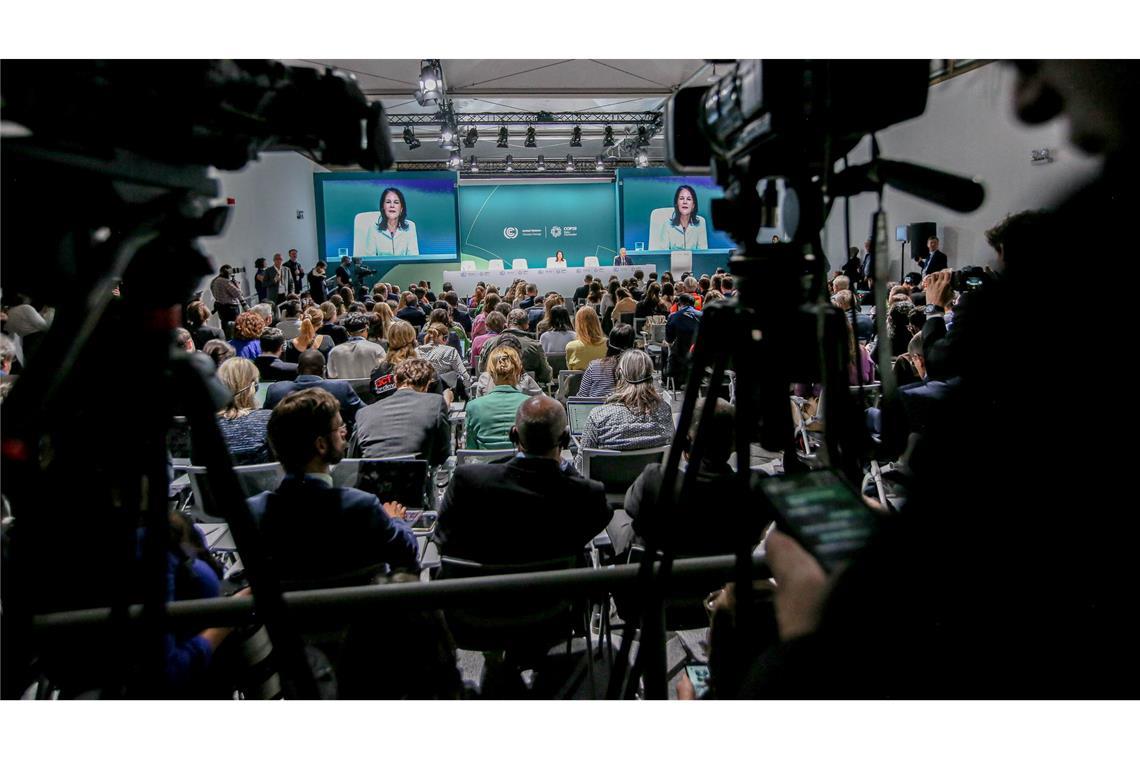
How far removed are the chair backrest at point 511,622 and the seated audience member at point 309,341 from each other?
3.39m

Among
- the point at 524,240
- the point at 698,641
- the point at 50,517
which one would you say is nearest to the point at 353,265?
the point at 524,240

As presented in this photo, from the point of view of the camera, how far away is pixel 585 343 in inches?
210

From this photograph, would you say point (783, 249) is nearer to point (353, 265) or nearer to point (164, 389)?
point (164, 389)

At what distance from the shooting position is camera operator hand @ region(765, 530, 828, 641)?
2.83ft

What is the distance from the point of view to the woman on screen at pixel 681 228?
16.4 meters

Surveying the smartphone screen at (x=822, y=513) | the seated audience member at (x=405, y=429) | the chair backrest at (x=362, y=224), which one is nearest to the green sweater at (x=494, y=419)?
the seated audience member at (x=405, y=429)

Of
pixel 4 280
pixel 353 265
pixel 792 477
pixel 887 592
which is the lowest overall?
pixel 887 592

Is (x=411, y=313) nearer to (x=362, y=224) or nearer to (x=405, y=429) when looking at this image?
(x=405, y=429)

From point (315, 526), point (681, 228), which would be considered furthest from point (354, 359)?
point (681, 228)

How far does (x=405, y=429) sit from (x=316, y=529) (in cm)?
125

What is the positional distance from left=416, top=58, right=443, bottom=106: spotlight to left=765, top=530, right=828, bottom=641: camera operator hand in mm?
7391

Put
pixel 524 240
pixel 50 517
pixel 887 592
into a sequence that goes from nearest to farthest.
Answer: pixel 887 592
pixel 50 517
pixel 524 240

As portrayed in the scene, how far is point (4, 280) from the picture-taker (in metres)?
0.87

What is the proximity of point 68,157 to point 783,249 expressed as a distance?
37.5 inches
